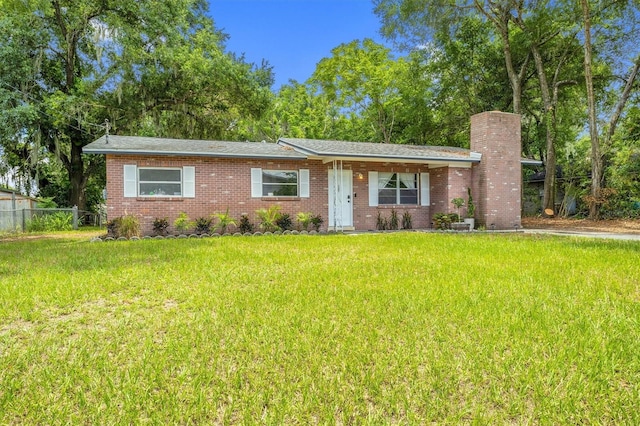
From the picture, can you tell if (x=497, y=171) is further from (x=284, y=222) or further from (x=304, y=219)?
(x=284, y=222)

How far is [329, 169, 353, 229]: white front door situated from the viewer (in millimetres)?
13086

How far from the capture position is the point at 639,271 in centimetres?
528

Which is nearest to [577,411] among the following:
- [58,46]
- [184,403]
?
[184,403]

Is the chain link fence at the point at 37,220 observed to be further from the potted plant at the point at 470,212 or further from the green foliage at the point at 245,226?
the potted plant at the point at 470,212

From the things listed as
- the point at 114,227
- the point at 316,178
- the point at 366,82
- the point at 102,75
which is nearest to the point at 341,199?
the point at 316,178

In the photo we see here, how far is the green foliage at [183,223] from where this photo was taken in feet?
36.3

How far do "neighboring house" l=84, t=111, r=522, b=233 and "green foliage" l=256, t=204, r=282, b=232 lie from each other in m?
0.35

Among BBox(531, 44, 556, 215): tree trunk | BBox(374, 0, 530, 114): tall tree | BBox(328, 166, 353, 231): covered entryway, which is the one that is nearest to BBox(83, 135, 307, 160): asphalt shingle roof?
BBox(328, 166, 353, 231): covered entryway

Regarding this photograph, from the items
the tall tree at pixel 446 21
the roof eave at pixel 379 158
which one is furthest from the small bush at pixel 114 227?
the tall tree at pixel 446 21

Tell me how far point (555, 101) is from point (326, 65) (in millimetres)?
15475

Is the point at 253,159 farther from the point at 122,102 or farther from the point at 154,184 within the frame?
the point at 122,102

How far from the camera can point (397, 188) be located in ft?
45.7

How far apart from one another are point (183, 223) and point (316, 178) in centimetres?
447

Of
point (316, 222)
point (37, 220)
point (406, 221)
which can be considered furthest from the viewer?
point (37, 220)
